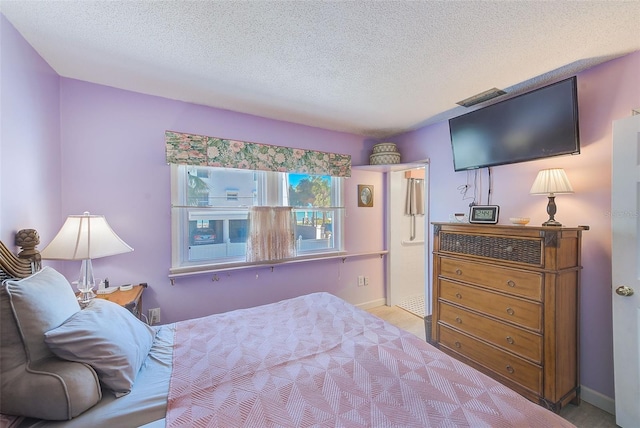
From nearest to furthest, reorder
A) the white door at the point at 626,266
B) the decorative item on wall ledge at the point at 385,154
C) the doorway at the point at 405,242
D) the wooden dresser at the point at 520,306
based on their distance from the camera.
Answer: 1. the white door at the point at 626,266
2. the wooden dresser at the point at 520,306
3. the decorative item on wall ledge at the point at 385,154
4. the doorway at the point at 405,242

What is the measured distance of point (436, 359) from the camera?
1254mm

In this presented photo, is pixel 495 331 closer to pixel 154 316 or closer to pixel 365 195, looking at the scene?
pixel 365 195

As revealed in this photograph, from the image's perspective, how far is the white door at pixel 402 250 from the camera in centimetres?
378

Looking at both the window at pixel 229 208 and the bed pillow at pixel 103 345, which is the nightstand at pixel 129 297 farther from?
the bed pillow at pixel 103 345

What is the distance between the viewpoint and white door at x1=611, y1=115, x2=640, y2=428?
158 cm

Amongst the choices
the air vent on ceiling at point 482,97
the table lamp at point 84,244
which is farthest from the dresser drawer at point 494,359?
the table lamp at point 84,244

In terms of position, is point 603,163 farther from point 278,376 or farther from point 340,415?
point 278,376

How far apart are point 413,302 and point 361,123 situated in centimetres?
273

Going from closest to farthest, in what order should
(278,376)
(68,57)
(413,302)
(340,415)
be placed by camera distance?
(340,415) < (278,376) < (68,57) < (413,302)

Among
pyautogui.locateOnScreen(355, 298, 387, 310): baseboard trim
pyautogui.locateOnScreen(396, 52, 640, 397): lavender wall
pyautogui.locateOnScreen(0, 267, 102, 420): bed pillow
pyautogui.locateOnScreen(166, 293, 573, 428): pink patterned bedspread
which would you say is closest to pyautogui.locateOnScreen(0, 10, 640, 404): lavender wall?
pyautogui.locateOnScreen(396, 52, 640, 397): lavender wall

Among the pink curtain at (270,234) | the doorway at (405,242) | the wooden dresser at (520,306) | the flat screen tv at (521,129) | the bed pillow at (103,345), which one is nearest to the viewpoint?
the bed pillow at (103,345)

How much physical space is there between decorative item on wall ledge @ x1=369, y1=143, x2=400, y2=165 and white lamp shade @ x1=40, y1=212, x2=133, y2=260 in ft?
9.43

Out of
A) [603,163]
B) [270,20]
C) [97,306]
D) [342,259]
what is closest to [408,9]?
[270,20]

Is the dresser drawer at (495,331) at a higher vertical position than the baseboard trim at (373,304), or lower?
higher
